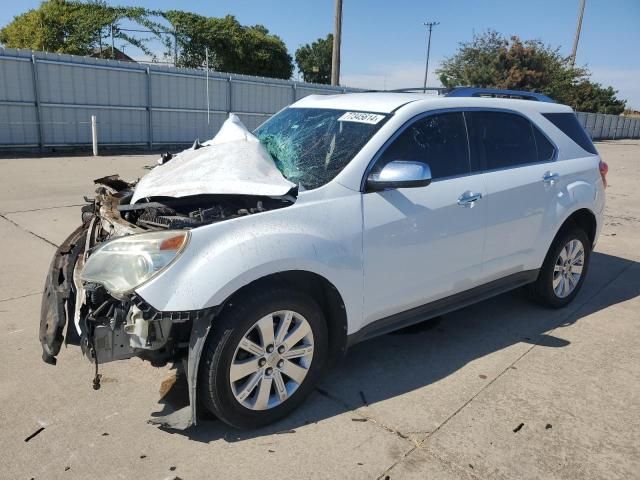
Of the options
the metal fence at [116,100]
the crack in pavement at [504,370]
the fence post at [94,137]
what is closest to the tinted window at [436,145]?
the crack in pavement at [504,370]

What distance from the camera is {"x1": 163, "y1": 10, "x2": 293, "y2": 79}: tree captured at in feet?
110

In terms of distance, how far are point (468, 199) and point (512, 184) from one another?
57cm

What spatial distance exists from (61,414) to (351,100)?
8.90 feet

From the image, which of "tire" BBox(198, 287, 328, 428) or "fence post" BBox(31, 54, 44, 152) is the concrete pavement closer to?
"tire" BBox(198, 287, 328, 428)

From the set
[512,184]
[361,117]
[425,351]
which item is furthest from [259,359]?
[512,184]

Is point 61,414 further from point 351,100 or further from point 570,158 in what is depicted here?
point 570,158

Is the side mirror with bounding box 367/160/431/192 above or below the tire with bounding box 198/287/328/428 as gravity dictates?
above

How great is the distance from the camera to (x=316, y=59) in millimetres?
83500

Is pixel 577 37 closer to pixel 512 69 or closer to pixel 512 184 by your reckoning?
pixel 512 69

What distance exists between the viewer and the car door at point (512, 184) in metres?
3.85

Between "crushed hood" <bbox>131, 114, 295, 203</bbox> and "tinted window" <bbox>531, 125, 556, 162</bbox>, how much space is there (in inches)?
92.9

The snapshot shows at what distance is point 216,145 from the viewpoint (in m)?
3.59

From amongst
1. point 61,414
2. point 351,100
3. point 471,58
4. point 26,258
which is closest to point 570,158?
point 351,100

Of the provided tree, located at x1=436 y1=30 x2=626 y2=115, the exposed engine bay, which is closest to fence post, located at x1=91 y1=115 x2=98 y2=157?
the exposed engine bay
